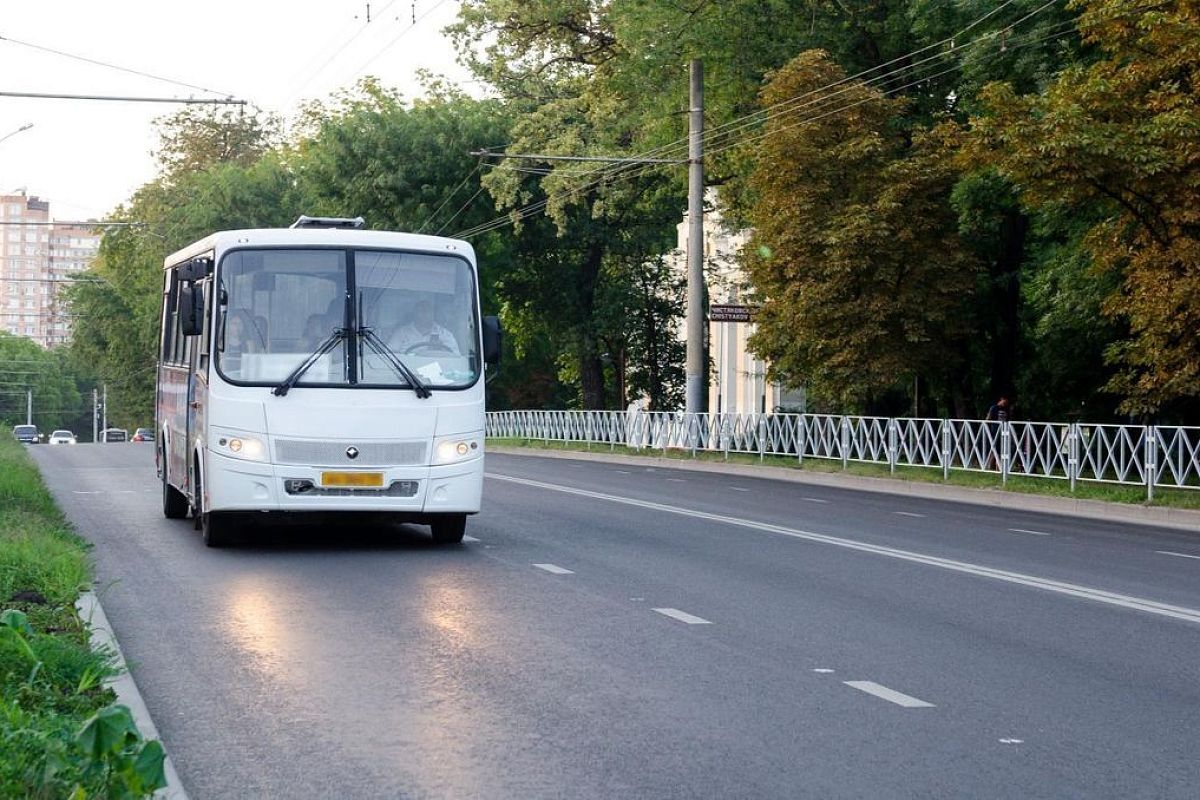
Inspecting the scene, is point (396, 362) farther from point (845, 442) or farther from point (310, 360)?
point (845, 442)

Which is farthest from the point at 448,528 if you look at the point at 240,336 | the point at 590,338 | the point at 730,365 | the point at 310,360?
the point at 730,365

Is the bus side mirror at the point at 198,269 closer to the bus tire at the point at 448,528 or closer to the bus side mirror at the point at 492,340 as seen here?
the bus side mirror at the point at 492,340

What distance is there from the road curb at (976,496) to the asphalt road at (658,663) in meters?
6.48

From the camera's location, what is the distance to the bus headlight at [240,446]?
15.0 m

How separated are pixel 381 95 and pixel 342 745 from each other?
56757 mm

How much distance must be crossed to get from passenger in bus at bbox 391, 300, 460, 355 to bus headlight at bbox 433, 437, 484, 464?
2.77ft

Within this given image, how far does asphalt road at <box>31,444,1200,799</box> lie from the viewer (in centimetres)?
663

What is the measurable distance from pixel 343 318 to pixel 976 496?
49.7 feet

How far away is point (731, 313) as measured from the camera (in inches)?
1439

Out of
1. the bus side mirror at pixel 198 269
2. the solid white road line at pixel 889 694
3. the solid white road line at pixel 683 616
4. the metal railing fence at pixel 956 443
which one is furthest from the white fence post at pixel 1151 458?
the solid white road line at pixel 889 694

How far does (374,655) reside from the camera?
9422 mm

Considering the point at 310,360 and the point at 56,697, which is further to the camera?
the point at 310,360

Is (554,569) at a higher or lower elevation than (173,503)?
lower

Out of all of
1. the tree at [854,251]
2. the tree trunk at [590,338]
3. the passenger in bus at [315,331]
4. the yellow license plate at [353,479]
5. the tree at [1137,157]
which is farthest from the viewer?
the tree trunk at [590,338]
